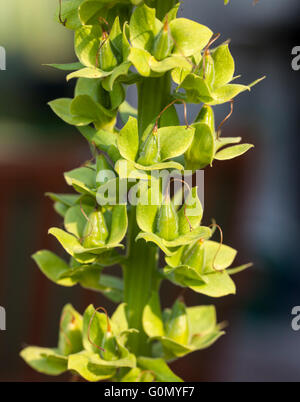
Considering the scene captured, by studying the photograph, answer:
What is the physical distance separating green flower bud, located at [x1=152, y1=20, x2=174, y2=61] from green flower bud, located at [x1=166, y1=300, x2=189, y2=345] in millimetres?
277

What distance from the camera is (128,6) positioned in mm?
562

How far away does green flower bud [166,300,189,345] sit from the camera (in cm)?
59

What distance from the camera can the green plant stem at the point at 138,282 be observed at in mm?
590

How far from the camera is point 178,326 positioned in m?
0.59

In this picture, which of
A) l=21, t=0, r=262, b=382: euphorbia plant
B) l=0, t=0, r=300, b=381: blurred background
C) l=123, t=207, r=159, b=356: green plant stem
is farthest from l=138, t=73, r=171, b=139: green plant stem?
l=0, t=0, r=300, b=381: blurred background

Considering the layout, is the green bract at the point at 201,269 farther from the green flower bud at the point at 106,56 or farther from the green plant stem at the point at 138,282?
the green flower bud at the point at 106,56

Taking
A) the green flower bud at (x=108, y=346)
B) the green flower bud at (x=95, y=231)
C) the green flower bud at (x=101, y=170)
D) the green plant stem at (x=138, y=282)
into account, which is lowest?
the green flower bud at (x=108, y=346)

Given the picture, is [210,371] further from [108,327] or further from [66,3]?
[66,3]

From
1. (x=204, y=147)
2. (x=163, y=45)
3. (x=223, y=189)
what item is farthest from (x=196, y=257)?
(x=223, y=189)

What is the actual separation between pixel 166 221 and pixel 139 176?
6 cm

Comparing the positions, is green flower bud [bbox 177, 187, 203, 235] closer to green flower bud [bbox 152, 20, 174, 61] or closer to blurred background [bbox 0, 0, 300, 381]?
green flower bud [bbox 152, 20, 174, 61]

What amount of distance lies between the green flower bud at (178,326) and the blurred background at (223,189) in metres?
0.42

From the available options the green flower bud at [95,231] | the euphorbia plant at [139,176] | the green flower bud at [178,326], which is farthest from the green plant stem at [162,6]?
the green flower bud at [178,326]

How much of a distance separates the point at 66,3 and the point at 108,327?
A: 350 millimetres
